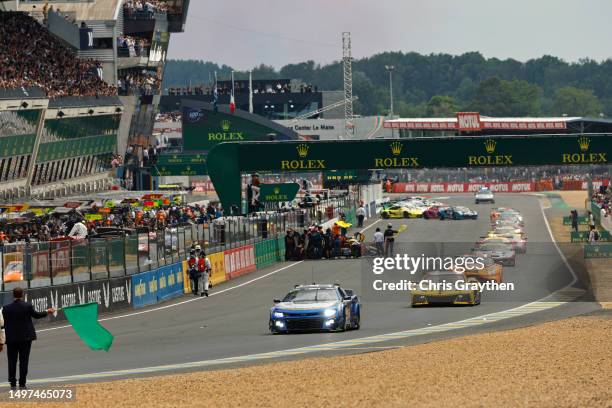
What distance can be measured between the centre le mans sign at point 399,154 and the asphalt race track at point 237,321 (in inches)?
152

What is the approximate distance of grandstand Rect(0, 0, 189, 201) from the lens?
220ft

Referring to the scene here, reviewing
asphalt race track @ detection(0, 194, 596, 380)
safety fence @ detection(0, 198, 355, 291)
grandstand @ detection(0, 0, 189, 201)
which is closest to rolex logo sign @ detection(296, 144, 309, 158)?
safety fence @ detection(0, 198, 355, 291)

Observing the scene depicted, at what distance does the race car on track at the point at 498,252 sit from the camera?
36.5m

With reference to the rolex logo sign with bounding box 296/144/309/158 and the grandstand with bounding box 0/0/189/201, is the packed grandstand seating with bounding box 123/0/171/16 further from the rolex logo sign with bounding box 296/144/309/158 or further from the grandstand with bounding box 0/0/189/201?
the rolex logo sign with bounding box 296/144/309/158

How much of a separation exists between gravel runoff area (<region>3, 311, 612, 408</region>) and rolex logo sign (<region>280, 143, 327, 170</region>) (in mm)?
30088

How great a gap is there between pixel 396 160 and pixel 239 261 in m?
8.96

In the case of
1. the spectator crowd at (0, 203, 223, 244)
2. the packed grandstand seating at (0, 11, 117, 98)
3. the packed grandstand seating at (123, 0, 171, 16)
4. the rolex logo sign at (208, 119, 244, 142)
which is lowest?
the spectator crowd at (0, 203, 223, 244)

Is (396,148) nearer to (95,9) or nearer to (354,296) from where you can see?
(354,296)

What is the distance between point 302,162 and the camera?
54.4m

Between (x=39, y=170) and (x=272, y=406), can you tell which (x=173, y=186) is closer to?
(x=39, y=170)

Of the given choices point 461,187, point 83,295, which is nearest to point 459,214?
point 461,187

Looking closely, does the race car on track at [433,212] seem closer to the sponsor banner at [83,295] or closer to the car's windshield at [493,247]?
the car's windshield at [493,247]

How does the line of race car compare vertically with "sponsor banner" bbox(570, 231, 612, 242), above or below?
above

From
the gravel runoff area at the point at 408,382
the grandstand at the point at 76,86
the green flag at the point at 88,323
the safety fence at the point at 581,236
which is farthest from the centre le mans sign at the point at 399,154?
the green flag at the point at 88,323
